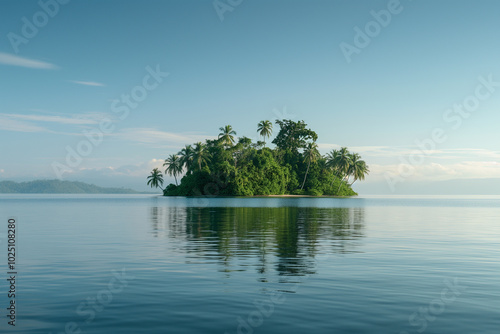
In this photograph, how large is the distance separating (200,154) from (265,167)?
880 inches

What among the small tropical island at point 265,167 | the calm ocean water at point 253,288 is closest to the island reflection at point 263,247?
the calm ocean water at point 253,288

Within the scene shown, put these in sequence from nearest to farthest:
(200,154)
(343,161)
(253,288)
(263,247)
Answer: (253,288) < (263,247) < (200,154) < (343,161)

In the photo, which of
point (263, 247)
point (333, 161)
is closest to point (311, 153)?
point (333, 161)

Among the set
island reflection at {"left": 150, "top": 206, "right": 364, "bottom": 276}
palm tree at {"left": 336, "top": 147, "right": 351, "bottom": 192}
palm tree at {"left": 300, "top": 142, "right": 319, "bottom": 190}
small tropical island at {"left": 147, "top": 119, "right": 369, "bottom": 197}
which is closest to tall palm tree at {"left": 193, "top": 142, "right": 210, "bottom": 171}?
small tropical island at {"left": 147, "top": 119, "right": 369, "bottom": 197}

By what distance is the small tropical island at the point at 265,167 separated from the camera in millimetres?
147000

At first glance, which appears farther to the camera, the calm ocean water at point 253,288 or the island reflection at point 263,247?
the island reflection at point 263,247

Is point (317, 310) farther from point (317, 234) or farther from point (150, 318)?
point (317, 234)

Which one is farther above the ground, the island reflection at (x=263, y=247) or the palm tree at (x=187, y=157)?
the palm tree at (x=187, y=157)

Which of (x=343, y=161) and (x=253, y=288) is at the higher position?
(x=343, y=161)

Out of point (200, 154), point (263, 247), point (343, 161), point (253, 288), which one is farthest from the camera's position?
point (343, 161)

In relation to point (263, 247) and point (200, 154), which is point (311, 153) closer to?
point (200, 154)

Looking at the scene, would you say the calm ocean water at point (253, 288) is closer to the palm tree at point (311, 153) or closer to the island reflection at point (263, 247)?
the island reflection at point (263, 247)

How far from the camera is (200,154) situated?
147125mm

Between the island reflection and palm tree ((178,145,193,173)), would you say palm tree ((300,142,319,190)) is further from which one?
the island reflection
